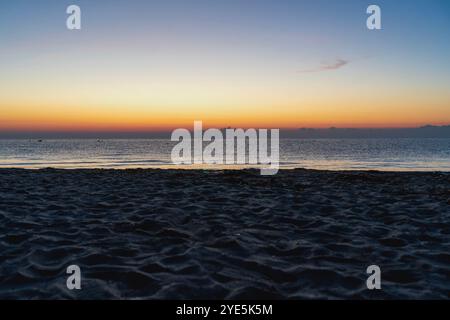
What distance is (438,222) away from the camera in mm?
12773

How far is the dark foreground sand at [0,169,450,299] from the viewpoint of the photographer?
7.28 metres

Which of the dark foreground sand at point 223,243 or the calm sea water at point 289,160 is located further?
the calm sea water at point 289,160

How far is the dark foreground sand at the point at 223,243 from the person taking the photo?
7.28 metres

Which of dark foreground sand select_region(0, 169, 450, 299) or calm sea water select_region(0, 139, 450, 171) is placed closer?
dark foreground sand select_region(0, 169, 450, 299)

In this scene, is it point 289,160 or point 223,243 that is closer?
point 223,243

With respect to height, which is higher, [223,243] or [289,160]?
[223,243]

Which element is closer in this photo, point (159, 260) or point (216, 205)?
point (159, 260)

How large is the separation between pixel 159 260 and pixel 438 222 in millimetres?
10078

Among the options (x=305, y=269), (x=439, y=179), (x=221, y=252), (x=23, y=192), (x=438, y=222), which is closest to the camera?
(x=305, y=269)

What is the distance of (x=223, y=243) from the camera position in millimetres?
10258
